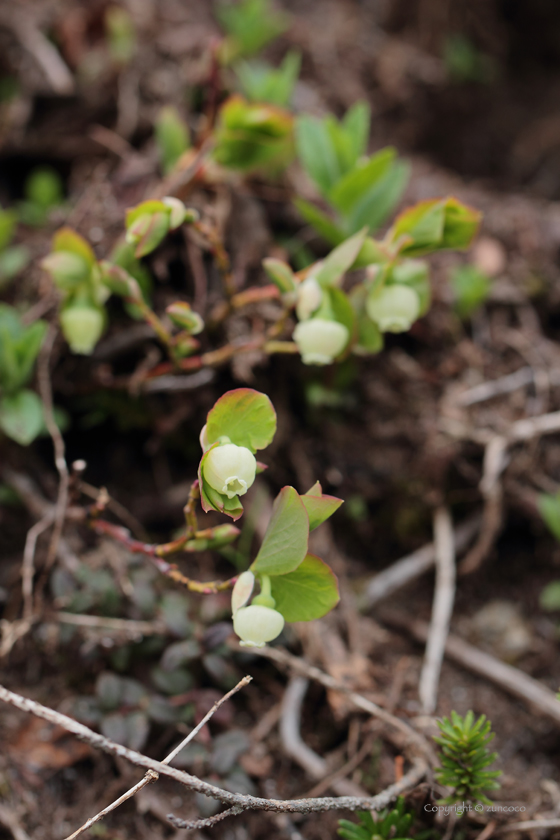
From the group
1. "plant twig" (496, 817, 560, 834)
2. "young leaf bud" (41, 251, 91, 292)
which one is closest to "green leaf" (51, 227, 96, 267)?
"young leaf bud" (41, 251, 91, 292)

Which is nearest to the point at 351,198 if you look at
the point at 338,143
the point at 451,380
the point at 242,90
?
the point at 338,143

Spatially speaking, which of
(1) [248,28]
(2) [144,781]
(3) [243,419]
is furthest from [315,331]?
(1) [248,28]

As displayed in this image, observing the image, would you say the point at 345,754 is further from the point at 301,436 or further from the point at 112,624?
the point at 301,436

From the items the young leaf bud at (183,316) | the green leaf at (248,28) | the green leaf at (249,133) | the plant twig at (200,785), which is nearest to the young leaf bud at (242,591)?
the plant twig at (200,785)

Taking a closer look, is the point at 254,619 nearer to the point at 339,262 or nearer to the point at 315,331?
the point at 315,331

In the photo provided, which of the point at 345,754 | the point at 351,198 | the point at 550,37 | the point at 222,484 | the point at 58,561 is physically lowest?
the point at 345,754

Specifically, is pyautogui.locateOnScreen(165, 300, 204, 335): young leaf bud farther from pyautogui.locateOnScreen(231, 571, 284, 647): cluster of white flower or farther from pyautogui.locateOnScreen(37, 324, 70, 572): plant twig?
pyautogui.locateOnScreen(231, 571, 284, 647): cluster of white flower
